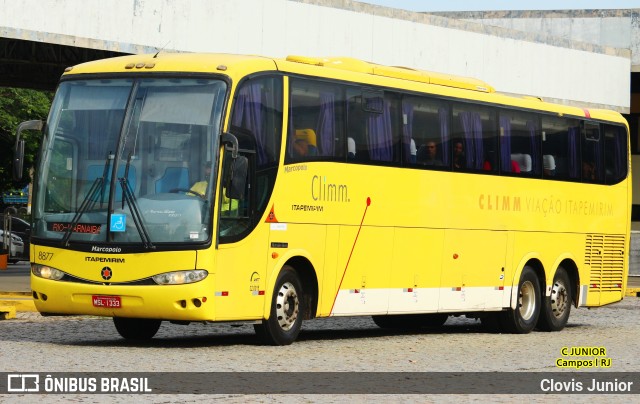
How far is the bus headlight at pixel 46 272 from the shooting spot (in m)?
16.7

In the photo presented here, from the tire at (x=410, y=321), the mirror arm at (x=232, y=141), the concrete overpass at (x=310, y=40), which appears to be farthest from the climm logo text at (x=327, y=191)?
the concrete overpass at (x=310, y=40)

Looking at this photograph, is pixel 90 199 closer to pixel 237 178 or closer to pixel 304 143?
pixel 237 178

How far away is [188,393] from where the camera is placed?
11.9 meters

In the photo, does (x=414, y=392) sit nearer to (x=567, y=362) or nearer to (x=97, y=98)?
(x=567, y=362)

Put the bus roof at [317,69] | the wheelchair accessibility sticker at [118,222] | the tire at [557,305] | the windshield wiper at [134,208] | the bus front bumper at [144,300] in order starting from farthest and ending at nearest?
1. the tire at [557,305]
2. the bus roof at [317,69]
3. the wheelchair accessibility sticker at [118,222]
4. the windshield wiper at [134,208]
5. the bus front bumper at [144,300]

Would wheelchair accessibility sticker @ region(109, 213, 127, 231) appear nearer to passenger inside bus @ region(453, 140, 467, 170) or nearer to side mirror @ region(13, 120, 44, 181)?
side mirror @ region(13, 120, 44, 181)

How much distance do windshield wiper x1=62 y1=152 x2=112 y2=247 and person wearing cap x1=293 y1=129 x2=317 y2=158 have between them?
2.27 m

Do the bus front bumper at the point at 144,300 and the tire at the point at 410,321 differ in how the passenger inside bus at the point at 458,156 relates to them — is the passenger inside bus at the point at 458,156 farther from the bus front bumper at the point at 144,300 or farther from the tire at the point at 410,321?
the bus front bumper at the point at 144,300

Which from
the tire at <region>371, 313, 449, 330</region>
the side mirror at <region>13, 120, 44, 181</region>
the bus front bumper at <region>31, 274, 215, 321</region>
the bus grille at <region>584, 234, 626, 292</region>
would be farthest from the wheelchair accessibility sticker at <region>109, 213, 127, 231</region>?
the bus grille at <region>584, 234, 626, 292</region>

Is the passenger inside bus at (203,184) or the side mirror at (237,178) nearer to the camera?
the passenger inside bus at (203,184)

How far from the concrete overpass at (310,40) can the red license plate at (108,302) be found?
11.1 meters

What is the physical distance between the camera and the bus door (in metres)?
20.8

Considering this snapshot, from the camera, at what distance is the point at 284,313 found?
57.2 feet

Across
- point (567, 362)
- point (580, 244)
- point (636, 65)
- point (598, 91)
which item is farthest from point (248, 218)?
point (636, 65)
